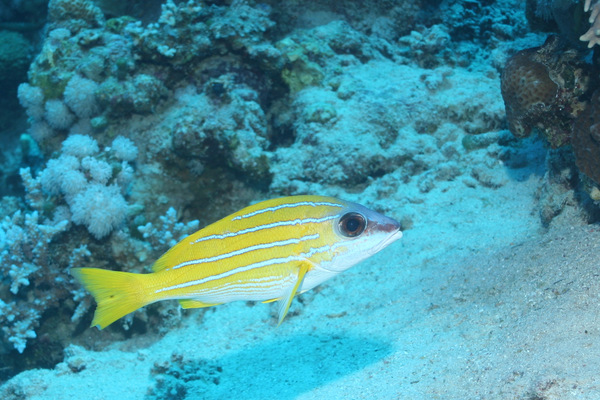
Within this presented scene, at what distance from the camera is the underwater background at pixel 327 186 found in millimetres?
3330

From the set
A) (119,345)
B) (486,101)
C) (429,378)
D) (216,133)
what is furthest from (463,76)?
(119,345)

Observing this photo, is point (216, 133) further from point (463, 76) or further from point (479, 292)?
point (463, 76)

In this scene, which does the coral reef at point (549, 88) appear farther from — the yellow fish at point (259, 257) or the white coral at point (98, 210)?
the white coral at point (98, 210)

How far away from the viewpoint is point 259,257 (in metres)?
2.53

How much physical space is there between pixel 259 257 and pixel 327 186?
12.9 feet

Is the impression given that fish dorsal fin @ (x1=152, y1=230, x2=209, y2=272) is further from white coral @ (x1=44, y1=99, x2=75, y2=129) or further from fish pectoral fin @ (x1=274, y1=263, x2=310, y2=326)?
white coral @ (x1=44, y1=99, x2=75, y2=129)

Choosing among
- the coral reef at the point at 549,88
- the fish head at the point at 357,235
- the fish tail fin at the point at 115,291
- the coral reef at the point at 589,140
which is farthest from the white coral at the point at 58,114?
the coral reef at the point at 589,140

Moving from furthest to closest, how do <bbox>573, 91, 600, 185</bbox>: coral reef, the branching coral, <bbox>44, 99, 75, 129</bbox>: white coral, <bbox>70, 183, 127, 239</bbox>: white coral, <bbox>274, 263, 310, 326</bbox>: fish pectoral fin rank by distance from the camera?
<bbox>44, 99, 75, 129</bbox>: white coral < <bbox>70, 183, 127, 239</bbox>: white coral < the branching coral < <bbox>573, 91, 600, 185</bbox>: coral reef < <bbox>274, 263, 310, 326</bbox>: fish pectoral fin

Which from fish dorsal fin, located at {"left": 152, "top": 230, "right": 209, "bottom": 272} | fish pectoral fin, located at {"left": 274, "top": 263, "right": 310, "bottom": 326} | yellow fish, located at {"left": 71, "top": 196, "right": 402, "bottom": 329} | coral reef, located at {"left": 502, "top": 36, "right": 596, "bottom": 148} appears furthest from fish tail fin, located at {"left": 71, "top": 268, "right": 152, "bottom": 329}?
coral reef, located at {"left": 502, "top": 36, "right": 596, "bottom": 148}

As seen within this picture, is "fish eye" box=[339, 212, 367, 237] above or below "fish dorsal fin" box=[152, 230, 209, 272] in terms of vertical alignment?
above

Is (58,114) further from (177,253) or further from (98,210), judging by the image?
(177,253)

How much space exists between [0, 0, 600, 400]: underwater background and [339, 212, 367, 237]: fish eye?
1259mm

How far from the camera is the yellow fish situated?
2.48 m

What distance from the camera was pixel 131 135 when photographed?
6723 mm
